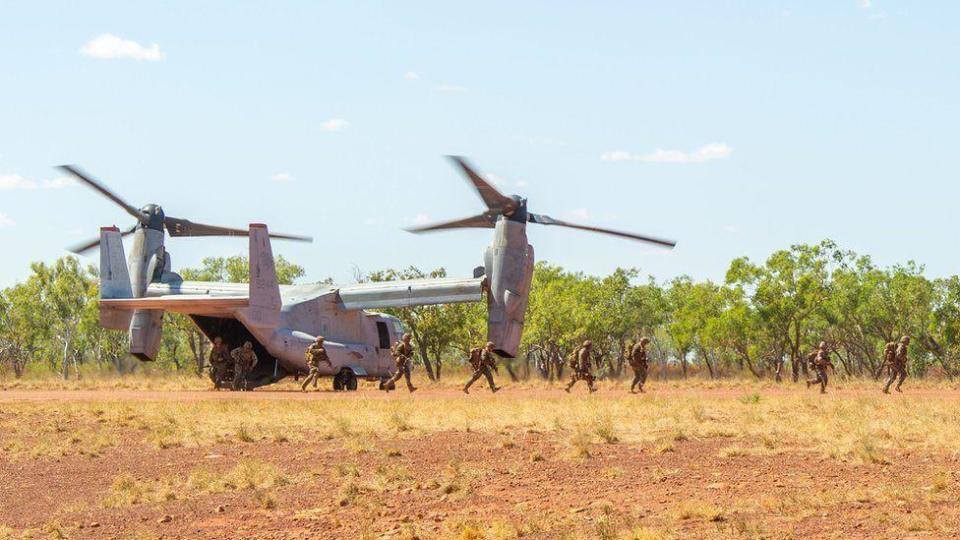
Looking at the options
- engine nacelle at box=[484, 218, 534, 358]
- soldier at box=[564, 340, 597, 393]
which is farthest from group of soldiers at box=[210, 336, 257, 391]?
soldier at box=[564, 340, 597, 393]

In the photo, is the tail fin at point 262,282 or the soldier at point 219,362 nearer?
the tail fin at point 262,282

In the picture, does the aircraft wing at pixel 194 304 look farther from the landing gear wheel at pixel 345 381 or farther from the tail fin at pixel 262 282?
the landing gear wheel at pixel 345 381

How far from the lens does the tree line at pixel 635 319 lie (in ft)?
211

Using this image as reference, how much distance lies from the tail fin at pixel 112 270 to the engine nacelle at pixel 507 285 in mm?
11261

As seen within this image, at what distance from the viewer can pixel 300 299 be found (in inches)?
1565

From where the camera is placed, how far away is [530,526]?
13234mm

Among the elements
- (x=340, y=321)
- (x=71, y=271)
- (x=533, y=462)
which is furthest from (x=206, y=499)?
(x=71, y=271)

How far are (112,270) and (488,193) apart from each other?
38.2 feet

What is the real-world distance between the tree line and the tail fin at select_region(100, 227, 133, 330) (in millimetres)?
21770

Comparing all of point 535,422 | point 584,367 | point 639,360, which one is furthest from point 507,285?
point 535,422

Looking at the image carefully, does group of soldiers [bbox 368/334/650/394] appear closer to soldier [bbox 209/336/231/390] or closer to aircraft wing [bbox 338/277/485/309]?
aircraft wing [bbox 338/277/485/309]

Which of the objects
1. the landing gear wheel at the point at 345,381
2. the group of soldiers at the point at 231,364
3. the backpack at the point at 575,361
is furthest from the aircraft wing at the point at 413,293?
the group of soldiers at the point at 231,364

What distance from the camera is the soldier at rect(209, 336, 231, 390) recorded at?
38.9 metres

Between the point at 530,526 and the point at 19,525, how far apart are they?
20.9 feet
